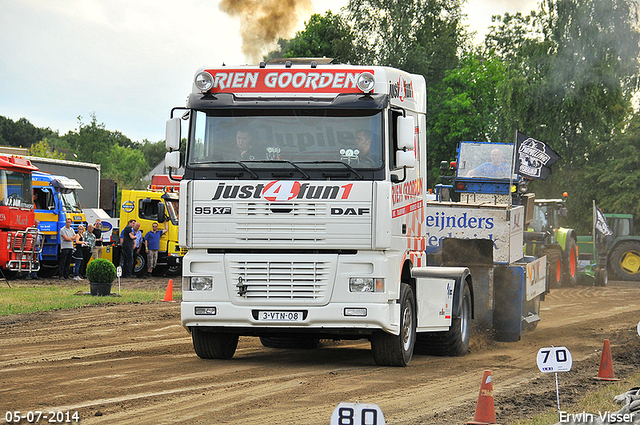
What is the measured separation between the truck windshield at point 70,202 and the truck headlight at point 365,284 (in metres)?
19.9

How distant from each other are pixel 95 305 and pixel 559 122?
28.3 meters

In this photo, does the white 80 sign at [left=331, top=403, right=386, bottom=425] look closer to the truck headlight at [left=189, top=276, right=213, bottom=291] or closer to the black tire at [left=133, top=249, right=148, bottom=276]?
the truck headlight at [left=189, top=276, right=213, bottom=291]

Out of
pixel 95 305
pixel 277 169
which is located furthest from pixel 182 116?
pixel 95 305

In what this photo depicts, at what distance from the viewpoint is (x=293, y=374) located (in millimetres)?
9469

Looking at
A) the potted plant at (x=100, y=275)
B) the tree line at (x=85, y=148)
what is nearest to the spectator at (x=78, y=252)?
the potted plant at (x=100, y=275)

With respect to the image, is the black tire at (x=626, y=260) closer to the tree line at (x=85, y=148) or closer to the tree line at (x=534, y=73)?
the tree line at (x=534, y=73)

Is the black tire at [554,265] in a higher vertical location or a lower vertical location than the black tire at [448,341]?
higher

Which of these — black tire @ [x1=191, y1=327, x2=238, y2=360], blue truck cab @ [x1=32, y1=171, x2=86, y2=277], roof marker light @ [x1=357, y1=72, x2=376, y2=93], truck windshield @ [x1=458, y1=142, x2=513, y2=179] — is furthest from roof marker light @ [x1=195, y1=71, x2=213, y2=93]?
blue truck cab @ [x1=32, y1=171, x2=86, y2=277]

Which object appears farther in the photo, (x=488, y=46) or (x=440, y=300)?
(x=488, y=46)

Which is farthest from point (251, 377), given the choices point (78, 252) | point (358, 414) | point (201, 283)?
point (78, 252)

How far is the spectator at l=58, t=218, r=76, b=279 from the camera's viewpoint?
2492 centimetres

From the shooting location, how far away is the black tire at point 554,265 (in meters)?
24.7

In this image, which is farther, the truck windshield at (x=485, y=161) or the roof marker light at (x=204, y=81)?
the truck windshield at (x=485, y=161)

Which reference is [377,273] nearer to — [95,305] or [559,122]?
[95,305]
